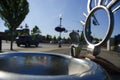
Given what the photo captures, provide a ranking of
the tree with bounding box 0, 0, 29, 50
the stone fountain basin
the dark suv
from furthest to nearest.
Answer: the dark suv
the tree with bounding box 0, 0, 29, 50
the stone fountain basin

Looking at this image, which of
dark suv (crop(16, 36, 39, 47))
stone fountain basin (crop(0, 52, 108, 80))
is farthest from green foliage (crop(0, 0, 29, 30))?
stone fountain basin (crop(0, 52, 108, 80))

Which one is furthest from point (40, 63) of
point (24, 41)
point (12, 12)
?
point (24, 41)

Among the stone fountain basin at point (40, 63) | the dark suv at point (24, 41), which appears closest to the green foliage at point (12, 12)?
the dark suv at point (24, 41)

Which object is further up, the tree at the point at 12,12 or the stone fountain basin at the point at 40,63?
the tree at the point at 12,12

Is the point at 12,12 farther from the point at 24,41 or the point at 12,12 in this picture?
the point at 24,41

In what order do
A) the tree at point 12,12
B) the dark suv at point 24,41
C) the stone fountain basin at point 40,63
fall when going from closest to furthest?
1. the stone fountain basin at point 40,63
2. the tree at point 12,12
3. the dark suv at point 24,41

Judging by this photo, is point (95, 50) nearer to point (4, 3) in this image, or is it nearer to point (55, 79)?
point (55, 79)

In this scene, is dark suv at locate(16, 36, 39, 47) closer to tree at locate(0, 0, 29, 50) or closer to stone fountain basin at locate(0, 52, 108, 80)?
tree at locate(0, 0, 29, 50)

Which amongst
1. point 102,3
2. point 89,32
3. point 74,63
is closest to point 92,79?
point 74,63

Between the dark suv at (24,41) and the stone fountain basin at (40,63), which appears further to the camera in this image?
the dark suv at (24,41)

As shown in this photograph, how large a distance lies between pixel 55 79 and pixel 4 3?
2594 cm

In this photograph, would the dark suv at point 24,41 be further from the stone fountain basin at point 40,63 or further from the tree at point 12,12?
the stone fountain basin at point 40,63

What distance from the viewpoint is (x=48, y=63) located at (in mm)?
3109

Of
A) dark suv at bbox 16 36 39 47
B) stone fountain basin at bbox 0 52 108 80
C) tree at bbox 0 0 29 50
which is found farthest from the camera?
dark suv at bbox 16 36 39 47
